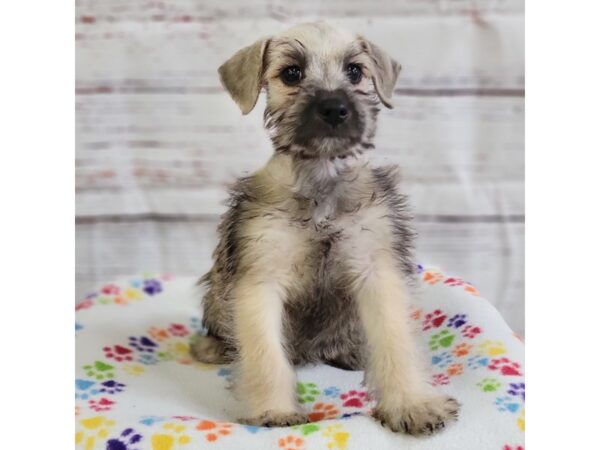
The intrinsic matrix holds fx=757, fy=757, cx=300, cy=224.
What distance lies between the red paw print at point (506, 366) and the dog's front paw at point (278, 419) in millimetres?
553

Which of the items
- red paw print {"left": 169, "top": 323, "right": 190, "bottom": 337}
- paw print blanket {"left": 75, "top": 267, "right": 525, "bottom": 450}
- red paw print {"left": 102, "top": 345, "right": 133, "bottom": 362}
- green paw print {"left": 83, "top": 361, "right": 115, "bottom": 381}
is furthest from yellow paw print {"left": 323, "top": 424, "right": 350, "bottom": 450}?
red paw print {"left": 169, "top": 323, "right": 190, "bottom": 337}

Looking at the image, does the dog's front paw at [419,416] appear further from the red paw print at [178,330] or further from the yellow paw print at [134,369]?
the red paw print at [178,330]

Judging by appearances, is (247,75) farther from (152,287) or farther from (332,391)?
(152,287)

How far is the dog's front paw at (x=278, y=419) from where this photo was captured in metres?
1.78

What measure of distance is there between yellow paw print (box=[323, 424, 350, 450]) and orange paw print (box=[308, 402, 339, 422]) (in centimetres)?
22

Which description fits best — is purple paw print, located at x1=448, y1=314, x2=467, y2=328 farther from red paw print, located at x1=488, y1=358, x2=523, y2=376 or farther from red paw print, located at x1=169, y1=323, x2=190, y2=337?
red paw print, located at x1=169, y1=323, x2=190, y2=337

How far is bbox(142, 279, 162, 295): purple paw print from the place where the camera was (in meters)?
3.05

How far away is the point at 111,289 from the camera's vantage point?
9.74 feet

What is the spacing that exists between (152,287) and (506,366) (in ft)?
5.12

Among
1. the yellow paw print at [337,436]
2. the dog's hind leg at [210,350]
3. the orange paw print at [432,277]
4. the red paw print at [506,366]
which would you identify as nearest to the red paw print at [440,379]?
the red paw print at [506,366]

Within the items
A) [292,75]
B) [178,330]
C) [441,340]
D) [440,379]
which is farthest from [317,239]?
[178,330]

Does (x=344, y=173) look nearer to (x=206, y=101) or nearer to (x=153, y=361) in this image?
(x=153, y=361)

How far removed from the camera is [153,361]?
96.3 inches

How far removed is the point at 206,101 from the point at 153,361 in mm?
1104
